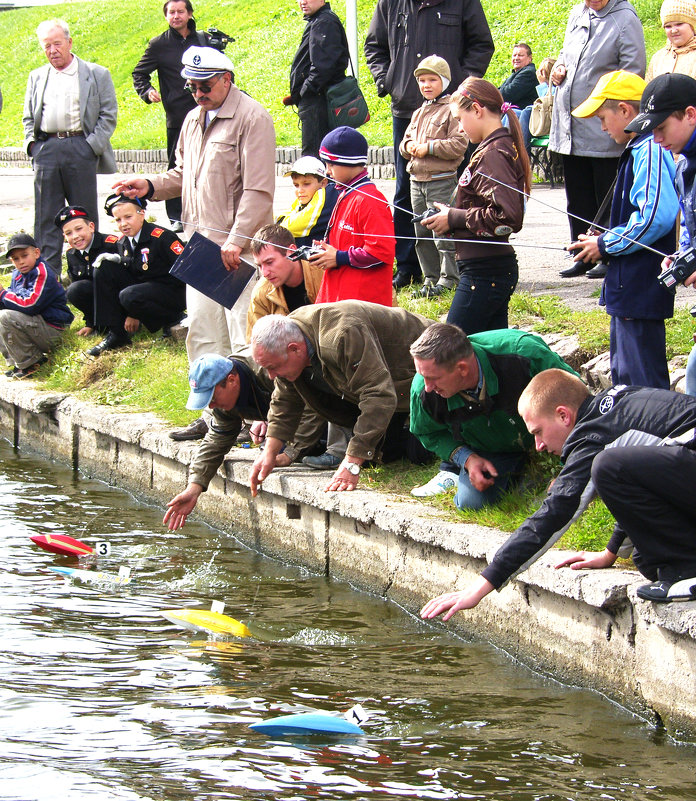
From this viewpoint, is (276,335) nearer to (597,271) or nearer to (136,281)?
(597,271)

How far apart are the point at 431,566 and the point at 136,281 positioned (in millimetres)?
4728

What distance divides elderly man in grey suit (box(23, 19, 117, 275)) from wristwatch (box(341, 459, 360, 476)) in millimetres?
4948

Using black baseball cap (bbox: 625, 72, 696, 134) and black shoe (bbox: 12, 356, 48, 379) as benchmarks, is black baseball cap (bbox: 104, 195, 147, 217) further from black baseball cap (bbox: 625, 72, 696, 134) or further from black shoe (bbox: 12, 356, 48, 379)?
black baseball cap (bbox: 625, 72, 696, 134)

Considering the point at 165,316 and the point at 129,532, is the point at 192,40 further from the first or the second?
the point at 129,532

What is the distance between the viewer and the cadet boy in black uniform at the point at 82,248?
9.68m

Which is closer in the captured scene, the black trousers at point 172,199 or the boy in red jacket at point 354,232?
the boy in red jacket at point 354,232

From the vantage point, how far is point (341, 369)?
20.1ft

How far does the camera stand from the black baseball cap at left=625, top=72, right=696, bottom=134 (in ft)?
16.1

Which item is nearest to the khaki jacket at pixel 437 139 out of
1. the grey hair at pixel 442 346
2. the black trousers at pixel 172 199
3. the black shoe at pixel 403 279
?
the black shoe at pixel 403 279

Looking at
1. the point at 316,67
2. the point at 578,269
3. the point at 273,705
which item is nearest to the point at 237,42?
the point at 316,67

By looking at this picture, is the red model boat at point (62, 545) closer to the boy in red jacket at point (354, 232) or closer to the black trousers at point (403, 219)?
the boy in red jacket at point (354, 232)

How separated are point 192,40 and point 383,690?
23.7 feet

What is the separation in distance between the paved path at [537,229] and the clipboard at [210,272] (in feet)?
5.75

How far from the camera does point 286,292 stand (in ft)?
23.6
